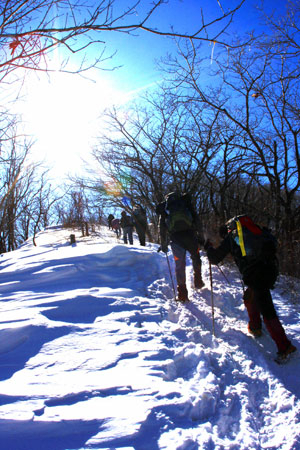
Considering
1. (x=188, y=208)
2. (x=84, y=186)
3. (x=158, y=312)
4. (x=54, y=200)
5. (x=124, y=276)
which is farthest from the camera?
(x=54, y=200)

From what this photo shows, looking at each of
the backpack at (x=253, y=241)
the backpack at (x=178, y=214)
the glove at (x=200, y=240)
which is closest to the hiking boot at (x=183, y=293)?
the glove at (x=200, y=240)

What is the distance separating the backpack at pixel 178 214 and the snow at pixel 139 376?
1278 mm

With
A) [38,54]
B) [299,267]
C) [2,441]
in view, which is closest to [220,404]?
[2,441]

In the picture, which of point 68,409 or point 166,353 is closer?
point 68,409

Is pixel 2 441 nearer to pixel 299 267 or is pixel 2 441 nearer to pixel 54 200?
pixel 299 267

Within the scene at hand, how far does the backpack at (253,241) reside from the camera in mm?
2898

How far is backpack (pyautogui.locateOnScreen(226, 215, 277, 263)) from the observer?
290cm

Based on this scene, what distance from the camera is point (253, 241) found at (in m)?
2.95

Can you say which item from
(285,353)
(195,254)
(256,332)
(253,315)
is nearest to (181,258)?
Answer: (195,254)

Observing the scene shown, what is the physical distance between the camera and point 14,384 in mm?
2039

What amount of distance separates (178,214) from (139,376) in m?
2.85

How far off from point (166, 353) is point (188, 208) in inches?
103

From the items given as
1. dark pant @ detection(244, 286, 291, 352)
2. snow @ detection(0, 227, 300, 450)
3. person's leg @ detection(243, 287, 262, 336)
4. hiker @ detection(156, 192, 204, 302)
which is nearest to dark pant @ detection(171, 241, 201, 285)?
hiker @ detection(156, 192, 204, 302)

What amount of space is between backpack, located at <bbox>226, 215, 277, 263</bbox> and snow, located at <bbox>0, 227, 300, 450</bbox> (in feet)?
3.45
